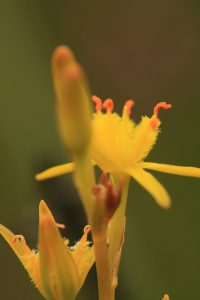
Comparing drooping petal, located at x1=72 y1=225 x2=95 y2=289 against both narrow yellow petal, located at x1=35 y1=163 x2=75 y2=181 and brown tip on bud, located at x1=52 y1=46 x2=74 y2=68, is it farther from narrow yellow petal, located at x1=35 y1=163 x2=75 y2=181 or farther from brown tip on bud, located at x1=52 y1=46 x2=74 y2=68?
brown tip on bud, located at x1=52 y1=46 x2=74 y2=68

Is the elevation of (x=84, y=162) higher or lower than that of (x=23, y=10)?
lower

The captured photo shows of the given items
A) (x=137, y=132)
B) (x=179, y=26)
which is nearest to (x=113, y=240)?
(x=137, y=132)

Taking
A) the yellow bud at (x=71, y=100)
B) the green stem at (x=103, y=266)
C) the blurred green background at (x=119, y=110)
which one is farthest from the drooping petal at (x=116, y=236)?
the blurred green background at (x=119, y=110)

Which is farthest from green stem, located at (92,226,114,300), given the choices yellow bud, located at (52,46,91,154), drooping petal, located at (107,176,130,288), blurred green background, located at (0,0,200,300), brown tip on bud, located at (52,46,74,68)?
blurred green background, located at (0,0,200,300)

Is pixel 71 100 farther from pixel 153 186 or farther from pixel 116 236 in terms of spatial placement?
pixel 116 236

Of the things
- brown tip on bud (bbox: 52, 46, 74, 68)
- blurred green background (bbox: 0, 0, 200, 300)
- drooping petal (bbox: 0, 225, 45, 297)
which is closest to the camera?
brown tip on bud (bbox: 52, 46, 74, 68)

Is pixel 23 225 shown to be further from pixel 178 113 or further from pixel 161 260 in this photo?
pixel 178 113

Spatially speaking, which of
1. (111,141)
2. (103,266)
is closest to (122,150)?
(111,141)
